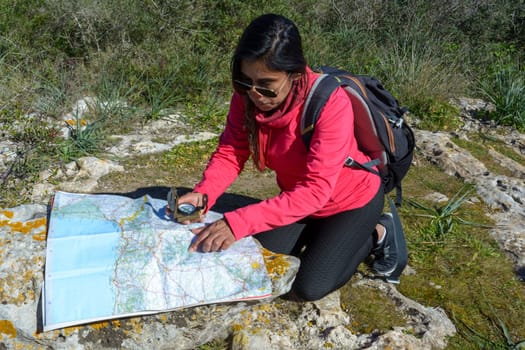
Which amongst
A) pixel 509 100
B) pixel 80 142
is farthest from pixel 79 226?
pixel 509 100

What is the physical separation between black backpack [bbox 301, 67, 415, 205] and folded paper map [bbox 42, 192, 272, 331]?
0.74 m

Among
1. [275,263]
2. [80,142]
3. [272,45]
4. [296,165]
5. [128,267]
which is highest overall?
[272,45]

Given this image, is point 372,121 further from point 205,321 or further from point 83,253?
point 83,253

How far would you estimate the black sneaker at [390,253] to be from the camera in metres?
3.08

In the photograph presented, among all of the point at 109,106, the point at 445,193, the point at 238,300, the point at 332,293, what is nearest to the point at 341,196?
the point at 332,293

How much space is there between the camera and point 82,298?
208 cm

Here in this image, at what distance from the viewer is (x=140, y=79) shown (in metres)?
5.57

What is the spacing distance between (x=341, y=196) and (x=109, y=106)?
300cm

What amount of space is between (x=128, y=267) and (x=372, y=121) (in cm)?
137

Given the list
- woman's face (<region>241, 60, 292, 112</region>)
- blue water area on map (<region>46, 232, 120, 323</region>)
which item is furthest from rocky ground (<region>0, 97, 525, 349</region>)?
woman's face (<region>241, 60, 292, 112</region>)

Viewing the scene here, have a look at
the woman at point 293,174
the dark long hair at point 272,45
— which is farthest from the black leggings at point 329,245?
the dark long hair at point 272,45

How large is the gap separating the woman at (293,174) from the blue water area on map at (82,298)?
0.42 m

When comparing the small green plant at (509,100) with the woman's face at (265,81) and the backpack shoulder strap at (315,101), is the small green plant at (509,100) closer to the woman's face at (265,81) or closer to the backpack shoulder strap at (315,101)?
the backpack shoulder strap at (315,101)

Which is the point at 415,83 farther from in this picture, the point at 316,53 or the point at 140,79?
the point at 140,79
